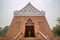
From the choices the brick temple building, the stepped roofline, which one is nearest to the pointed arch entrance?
the brick temple building

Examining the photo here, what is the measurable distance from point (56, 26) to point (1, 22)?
4.14 meters

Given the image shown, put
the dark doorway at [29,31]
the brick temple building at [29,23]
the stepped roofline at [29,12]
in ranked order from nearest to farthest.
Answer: the brick temple building at [29,23] < the dark doorway at [29,31] < the stepped roofline at [29,12]

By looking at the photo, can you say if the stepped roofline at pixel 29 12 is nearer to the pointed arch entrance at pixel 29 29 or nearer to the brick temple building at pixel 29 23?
the brick temple building at pixel 29 23

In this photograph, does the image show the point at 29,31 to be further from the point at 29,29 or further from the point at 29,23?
the point at 29,23

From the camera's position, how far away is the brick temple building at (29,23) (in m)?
8.95

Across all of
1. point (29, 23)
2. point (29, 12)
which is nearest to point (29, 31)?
point (29, 23)

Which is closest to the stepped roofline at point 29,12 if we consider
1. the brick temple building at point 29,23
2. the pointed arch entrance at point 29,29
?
the brick temple building at point 29,23

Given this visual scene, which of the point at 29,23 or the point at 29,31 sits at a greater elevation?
the point at 29,23

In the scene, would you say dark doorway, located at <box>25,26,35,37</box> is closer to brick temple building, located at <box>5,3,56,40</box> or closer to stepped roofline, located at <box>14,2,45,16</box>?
brick temple building, located at <box>5,3,56,40</box>

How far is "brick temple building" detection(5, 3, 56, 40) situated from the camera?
Result: 352 inches

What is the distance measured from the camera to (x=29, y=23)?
9250mm

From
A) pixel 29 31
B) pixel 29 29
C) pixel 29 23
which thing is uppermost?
pixel 29 23

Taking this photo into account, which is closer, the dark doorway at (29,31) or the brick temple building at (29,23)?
the brick temple building at (29,23)

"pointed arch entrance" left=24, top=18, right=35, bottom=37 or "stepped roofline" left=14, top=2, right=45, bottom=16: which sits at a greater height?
"stepped roofline" left=14, top=2, right=45, bottom=16
